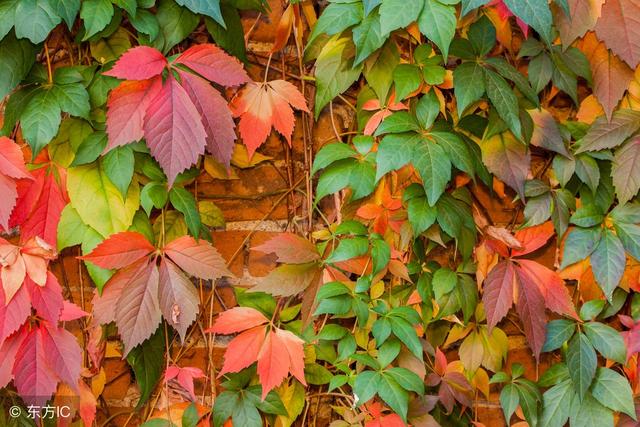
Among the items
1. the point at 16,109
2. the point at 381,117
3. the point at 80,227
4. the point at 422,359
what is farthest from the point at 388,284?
the point at 16,109

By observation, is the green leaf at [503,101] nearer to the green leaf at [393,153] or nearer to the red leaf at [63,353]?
the green leaf at [393,153]

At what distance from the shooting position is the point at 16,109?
49.8 inches

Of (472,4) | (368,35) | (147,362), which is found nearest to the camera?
(472,4)

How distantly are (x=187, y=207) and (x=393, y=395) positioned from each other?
488mm


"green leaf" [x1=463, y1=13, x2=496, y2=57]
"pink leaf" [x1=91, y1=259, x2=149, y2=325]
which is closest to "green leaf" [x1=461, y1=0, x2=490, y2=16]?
"green leaf" [x1=463, y1=13, x2=496, y2=57]

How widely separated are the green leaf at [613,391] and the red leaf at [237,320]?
0.65 metres

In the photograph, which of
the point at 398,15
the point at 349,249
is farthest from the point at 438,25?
the point at 349,249

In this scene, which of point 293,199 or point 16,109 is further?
point 293,199

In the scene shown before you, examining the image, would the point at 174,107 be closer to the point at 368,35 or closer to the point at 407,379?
the point at 368,35

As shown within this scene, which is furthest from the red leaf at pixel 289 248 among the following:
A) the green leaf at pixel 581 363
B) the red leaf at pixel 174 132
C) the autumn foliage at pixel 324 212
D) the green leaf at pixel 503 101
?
the green leaf at pixel 581 363

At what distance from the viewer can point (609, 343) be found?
137 cm

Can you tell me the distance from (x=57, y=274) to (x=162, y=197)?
0.27 metres

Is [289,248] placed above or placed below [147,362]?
above

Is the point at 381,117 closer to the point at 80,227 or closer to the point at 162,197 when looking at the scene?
the point at 162,197
